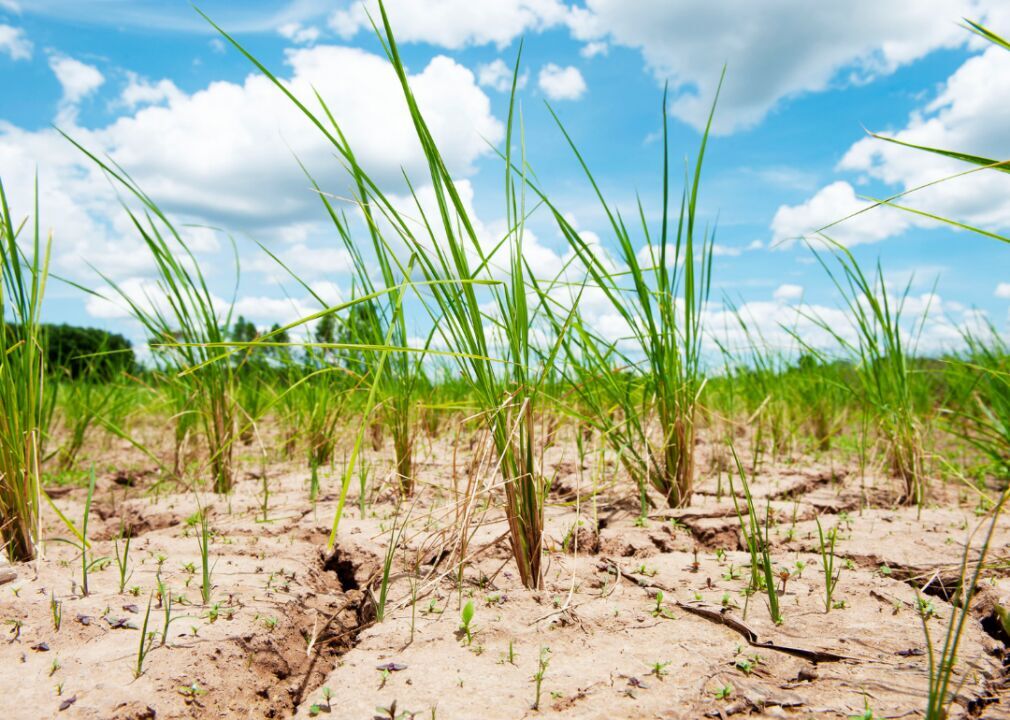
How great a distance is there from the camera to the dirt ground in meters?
1.24

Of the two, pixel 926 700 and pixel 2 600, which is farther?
pixel 2 600

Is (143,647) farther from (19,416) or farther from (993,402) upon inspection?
(993,402)

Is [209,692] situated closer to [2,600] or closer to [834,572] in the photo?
[2,600]

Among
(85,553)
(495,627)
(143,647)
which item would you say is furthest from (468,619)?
(85,553)

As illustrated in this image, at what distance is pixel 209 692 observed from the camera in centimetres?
132

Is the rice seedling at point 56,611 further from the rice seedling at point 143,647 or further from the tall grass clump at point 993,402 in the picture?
the tall grass clump at point 993,402

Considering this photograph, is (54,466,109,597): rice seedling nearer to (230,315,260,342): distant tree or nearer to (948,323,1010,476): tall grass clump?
(230,315,260,342): distant tree

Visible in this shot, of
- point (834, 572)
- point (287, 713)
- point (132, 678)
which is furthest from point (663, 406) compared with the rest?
point (132, 678)

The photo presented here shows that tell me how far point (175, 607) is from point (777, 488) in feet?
7.34

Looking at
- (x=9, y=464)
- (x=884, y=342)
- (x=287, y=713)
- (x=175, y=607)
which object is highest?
(x=884, y=342)

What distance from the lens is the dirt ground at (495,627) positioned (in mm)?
1243

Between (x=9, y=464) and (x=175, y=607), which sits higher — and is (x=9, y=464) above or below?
above

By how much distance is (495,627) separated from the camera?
146 centimetres

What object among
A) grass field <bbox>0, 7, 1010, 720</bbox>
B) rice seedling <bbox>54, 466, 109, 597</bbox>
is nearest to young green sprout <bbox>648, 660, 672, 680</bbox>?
grass field <bbox>0, 7, 1010, 720</bbox>
